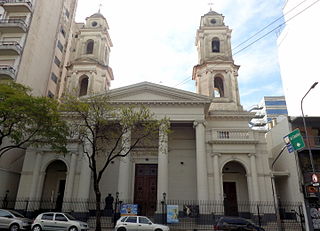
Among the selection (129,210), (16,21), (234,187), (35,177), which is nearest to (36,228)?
(129,210)

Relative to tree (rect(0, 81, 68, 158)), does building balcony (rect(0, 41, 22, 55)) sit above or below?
above

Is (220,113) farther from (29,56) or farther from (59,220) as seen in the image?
(29,56)

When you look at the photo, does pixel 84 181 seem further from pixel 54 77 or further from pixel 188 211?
pixel 54 77

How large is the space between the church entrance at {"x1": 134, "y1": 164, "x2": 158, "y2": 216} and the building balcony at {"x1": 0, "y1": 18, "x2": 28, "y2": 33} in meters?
19.3

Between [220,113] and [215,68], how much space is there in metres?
6.60

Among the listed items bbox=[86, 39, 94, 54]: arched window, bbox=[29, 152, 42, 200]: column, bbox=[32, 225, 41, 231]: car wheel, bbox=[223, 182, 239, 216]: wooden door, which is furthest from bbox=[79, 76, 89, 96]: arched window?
bbox=[223, 182, 239, 216]: wooden door

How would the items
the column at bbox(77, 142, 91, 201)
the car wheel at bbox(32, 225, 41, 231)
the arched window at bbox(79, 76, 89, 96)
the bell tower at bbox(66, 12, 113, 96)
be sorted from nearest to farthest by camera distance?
1. the car wheel at bbox(32, 225, 41, 231)
2. the column at bbox(77, 142, 91, 201)
3. the bell tower at bbox(66, 12, 113, 96)
4. the arched window at bbox(79, 76, 89, 96)

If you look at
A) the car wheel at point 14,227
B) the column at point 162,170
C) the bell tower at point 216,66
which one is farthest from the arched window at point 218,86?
the car wheel at point 14,227

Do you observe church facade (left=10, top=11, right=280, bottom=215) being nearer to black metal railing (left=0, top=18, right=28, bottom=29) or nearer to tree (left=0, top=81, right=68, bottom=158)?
tree (left=0, top=81, right=68, bottom=158)

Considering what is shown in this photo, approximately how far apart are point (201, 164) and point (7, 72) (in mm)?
20532

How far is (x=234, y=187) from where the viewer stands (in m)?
24.5

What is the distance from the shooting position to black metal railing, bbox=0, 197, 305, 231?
19109mm

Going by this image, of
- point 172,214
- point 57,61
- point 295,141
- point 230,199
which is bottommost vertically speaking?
point 172,214

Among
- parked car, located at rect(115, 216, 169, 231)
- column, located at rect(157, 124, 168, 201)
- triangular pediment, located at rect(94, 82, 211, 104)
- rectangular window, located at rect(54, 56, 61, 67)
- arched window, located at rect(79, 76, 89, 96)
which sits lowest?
parked car, located at rect(115, 216, 169, 231)
